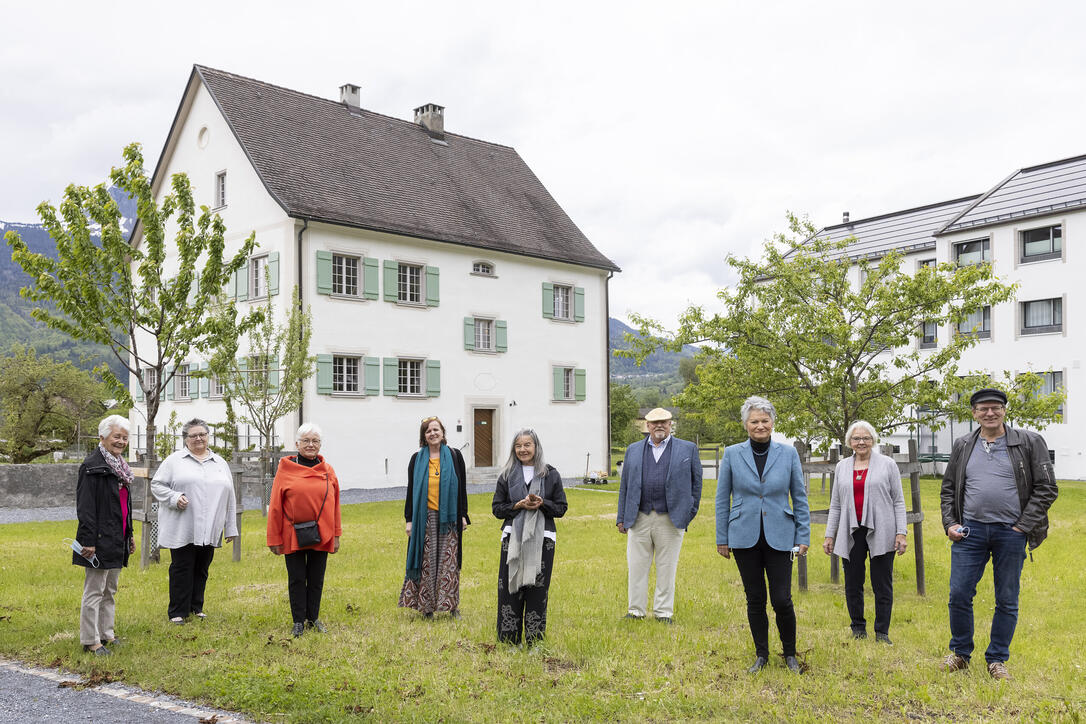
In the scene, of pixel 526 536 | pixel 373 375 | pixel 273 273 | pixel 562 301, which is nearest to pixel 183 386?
pixel 273 273

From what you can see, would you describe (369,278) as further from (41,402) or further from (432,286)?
(41,402)

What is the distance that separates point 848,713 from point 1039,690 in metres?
1.38

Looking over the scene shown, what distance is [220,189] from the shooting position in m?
27.9

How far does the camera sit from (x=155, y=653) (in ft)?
22.9

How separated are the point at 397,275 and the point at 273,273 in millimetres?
3492

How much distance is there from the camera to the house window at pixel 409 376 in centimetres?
2745

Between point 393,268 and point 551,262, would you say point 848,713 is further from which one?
point 551,262

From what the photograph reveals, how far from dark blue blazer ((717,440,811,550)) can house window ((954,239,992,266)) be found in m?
32.0

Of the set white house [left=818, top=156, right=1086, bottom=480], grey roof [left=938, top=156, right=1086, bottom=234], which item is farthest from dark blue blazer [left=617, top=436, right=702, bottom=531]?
grey roof [left=938, top=156, right=1086, bottom=234]

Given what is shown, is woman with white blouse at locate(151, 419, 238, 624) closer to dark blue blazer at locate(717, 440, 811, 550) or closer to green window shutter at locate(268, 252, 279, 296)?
dark blue blazer at locate(717, 440, 811, 550)

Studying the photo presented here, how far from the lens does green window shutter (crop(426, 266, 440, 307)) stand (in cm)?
2789

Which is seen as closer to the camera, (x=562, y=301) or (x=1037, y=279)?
(x=562, y=301)

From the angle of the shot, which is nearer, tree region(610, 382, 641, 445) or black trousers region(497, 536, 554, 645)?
black trousers region(497, 536, 554, 645)

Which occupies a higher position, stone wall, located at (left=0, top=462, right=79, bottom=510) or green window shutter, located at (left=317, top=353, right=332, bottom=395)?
green window shutter, located at (left=317, top=353, right=332, bottom=395)
